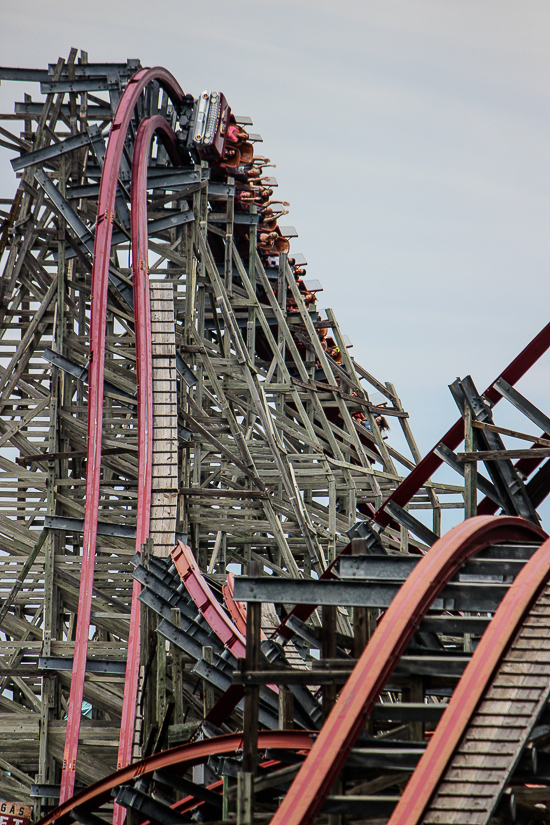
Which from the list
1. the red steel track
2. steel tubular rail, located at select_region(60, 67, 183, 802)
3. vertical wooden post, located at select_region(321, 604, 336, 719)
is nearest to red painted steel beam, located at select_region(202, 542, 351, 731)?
the red steel track

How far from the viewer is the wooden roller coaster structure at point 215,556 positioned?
22.4ft

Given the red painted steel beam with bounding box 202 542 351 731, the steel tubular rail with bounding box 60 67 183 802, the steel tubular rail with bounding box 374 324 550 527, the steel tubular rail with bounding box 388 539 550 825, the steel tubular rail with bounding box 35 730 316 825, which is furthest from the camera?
the steel tubular rail with bounding box 60 67 183 802

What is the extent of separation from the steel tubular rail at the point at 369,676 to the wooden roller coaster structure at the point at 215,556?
0.05 feet

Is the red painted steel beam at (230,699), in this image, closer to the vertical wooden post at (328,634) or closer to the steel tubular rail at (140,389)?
the steel tubular rail at (140,389)

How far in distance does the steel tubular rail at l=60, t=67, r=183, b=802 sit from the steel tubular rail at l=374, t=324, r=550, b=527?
11.1 feet

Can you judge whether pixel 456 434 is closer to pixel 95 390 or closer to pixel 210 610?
pixel 210 610

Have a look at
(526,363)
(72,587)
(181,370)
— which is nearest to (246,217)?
(181,370)

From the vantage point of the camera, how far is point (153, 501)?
13.4 m

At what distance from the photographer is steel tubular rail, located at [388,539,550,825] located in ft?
19.9

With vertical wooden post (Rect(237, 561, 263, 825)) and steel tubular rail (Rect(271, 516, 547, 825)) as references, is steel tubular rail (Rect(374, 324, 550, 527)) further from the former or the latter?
vertical wooden post (Rect(237, 561, 263, 825))

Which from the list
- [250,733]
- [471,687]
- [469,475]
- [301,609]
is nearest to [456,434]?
[469,475]

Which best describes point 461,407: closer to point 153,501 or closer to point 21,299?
point 153,501

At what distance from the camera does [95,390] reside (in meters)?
13.6

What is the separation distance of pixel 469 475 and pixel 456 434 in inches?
29.4
